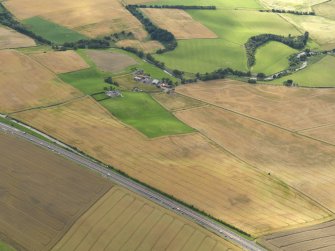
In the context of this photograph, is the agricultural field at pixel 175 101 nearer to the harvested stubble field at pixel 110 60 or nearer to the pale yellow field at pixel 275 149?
the pale yellow field at pixel 275 149

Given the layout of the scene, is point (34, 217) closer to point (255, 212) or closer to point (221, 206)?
point (221, 206)

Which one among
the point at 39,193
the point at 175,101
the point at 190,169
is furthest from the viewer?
the point at 175,101

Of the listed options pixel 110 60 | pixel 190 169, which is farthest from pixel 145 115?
pixel 110 60

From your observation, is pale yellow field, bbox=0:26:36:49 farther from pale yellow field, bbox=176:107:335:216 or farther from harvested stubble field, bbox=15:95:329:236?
pale yellow field, bbox=176:107:335:216

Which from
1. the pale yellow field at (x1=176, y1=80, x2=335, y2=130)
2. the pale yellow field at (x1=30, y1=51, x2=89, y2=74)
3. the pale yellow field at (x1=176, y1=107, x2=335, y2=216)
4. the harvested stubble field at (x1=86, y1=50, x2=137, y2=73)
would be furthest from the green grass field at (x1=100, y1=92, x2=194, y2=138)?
the pale yellow field at (x1=30, y1=51, x2=89, y2=74)

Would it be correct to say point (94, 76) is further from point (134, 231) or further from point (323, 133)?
point (134, 231)

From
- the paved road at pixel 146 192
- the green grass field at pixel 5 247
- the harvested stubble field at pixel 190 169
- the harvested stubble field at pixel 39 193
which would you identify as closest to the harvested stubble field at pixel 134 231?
the paved road at pixel 146 192

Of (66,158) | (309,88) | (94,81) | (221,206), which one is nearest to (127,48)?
(94,81)

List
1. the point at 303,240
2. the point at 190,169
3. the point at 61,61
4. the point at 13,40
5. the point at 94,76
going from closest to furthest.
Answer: the point at 303,240 < the point at 190,169 < the point at 94,76 < the point at 61,61 < the point at 13,40
